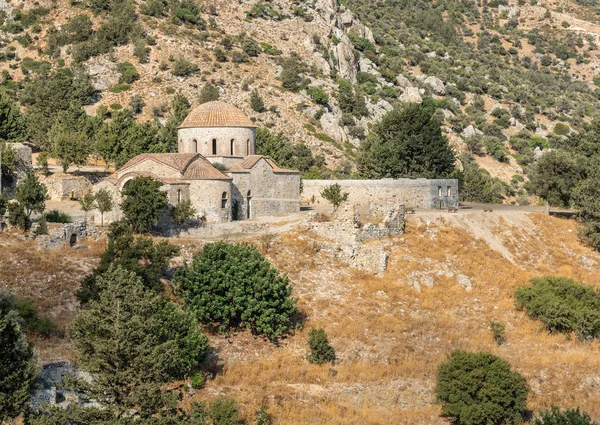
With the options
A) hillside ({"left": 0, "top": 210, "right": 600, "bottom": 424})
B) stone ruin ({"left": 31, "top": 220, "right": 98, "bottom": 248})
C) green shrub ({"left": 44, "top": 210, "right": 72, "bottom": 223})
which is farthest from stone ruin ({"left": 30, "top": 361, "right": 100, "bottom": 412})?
green shrub ({"left": 44, "top": 210, "right": 72, "bottom": 223})

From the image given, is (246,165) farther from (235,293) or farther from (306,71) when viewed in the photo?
(306,71)

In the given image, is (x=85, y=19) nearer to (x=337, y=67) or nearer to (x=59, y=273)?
(x=337, y=67)

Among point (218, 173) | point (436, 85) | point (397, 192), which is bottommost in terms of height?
point (397, 192)

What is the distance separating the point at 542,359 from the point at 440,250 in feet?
36.0

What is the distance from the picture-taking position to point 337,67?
105m

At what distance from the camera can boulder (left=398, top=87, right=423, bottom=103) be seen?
342 feet

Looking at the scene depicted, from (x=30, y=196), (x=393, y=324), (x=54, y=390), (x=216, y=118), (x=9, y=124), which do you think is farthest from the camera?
(x=9, y=124)

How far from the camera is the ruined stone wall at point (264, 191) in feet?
160

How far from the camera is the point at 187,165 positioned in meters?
44.8

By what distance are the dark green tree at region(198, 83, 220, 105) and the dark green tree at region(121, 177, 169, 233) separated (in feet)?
141

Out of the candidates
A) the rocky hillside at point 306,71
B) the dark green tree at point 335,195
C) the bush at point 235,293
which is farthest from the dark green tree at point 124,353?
the rocky hillside at point 306,71

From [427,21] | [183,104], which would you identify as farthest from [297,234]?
[427,21]

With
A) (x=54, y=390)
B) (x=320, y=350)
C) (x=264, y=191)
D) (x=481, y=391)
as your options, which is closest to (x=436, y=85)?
(x=264, y=191)

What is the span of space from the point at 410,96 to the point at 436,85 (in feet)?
34.6
